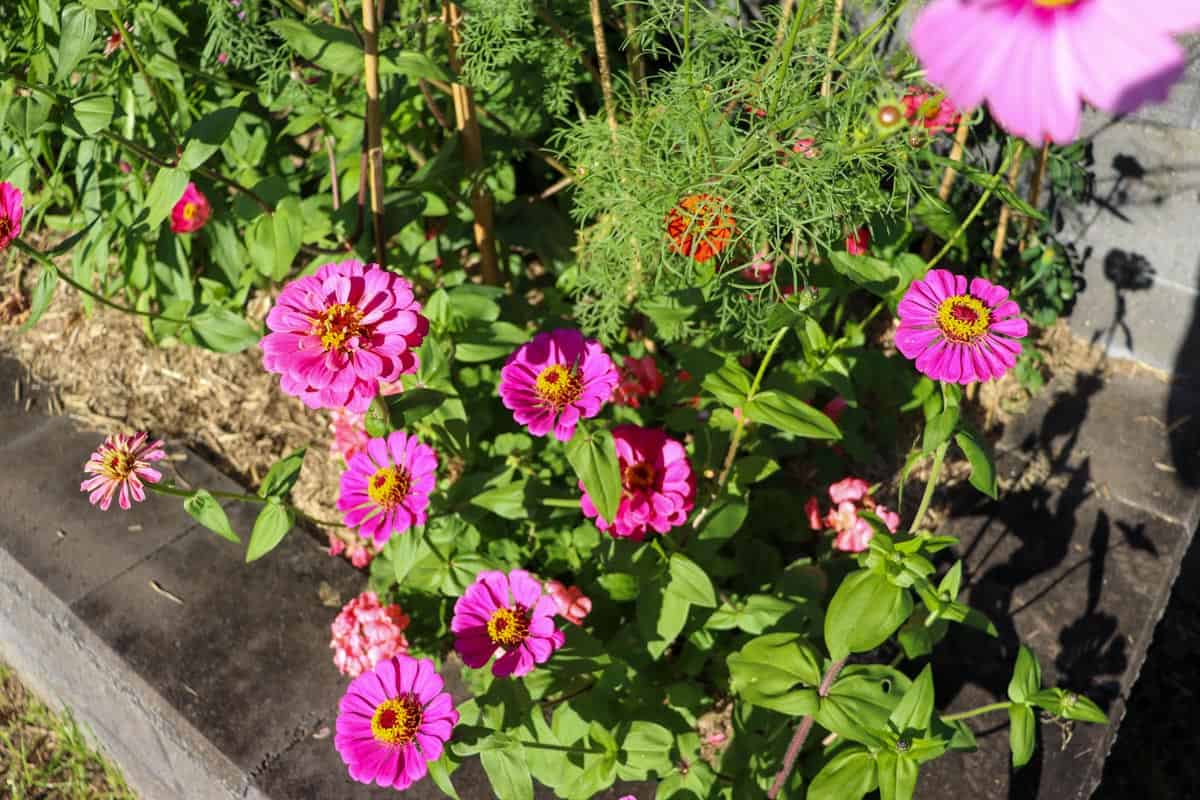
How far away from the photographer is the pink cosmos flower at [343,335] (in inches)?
43.3

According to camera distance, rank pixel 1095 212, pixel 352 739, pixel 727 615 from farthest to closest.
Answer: pixel 1095 212, pixel 727 615, pixel 352 739

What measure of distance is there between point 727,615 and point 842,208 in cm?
62

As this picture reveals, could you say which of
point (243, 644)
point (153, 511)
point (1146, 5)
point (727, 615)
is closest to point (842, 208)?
point (727, 615)

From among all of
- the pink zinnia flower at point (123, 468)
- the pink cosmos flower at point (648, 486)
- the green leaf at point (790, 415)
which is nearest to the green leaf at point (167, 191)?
the pink zinnia flower at point (123, 468)

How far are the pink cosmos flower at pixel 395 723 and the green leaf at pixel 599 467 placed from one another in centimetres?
28

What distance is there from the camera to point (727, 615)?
149cm

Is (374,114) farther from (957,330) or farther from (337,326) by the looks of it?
(957,330)

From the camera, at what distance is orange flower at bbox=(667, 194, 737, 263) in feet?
4.33

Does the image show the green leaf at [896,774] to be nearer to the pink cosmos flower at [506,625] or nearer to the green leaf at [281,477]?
the pink cosmos flower at [506,625]

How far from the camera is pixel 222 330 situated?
1.65 m

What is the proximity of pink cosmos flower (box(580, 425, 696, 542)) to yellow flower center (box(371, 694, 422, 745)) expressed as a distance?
1.10 feet

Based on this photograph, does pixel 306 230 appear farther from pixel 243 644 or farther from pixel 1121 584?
pixel 1121 584

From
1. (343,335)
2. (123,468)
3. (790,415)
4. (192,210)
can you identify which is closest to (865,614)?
(790,415)

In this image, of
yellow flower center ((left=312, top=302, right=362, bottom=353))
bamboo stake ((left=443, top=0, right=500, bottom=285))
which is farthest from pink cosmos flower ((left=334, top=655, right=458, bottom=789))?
bamboo stake ((left=443, top=0, right=500, bottom=285))
